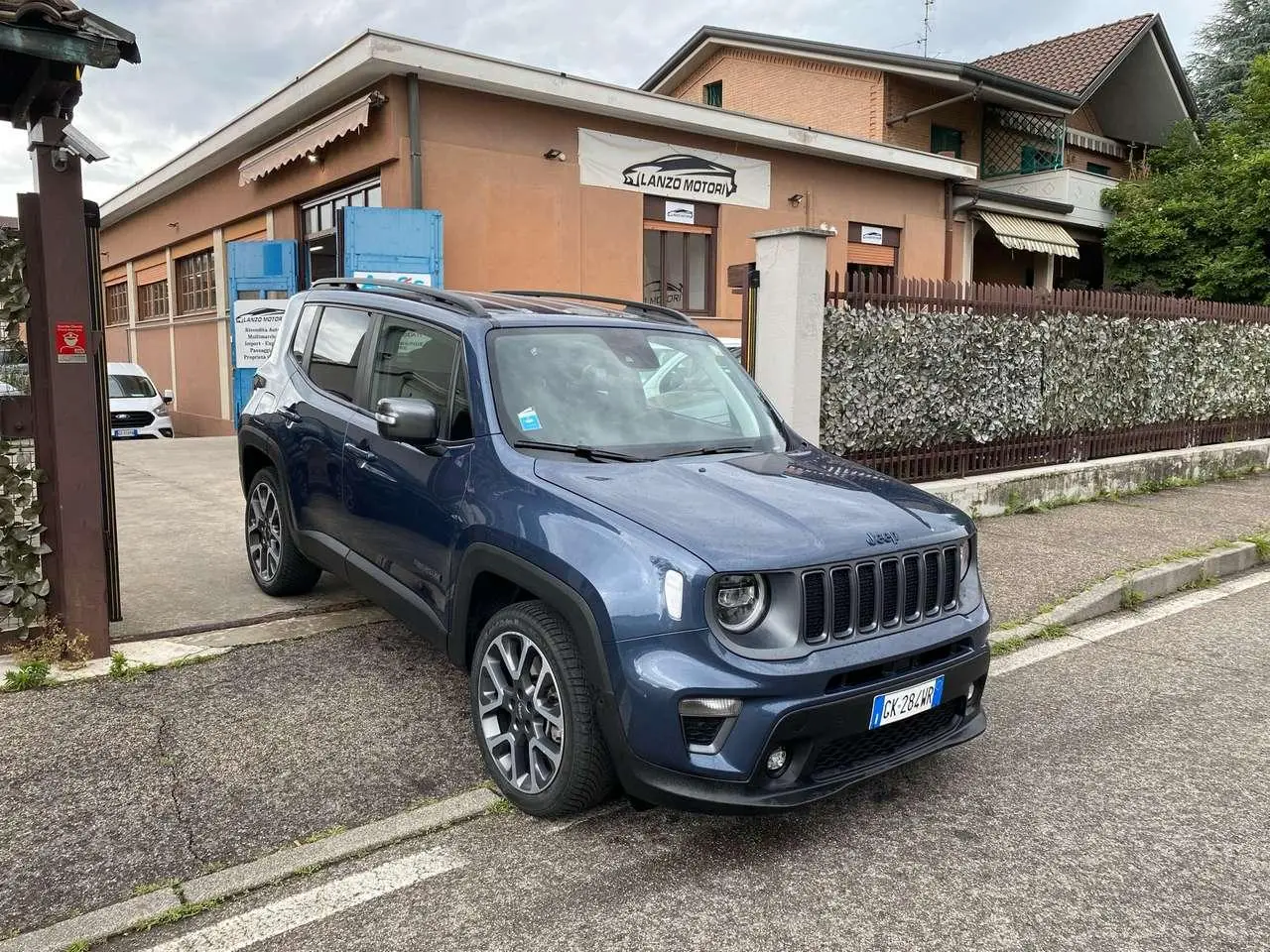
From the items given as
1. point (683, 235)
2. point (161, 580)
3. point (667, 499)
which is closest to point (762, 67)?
point (683, 235)

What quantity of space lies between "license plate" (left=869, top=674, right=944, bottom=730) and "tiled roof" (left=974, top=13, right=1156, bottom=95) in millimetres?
21270

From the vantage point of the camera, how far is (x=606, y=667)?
2.99 metres

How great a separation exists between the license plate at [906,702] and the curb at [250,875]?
1385mm

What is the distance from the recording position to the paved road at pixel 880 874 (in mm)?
2748

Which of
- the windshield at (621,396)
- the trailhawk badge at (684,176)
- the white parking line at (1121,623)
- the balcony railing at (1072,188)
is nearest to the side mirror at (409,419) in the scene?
the windshield at (621,396)

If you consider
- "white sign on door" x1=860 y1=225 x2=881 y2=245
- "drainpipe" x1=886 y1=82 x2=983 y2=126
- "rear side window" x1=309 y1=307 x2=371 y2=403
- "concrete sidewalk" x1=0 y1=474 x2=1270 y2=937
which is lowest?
"concrete sidewalk" x1=0 y1=474 x2=1270 y2=937

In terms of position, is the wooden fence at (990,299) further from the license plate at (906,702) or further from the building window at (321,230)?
the building window at (321,230)

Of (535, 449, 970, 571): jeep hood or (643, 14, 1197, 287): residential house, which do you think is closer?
(535, 449, 970, 571): jeep hood

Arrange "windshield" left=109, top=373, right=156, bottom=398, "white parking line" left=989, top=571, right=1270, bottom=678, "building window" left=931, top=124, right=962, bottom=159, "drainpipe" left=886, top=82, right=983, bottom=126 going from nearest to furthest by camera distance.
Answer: "white parking line" left=989, top=571, right=1270, bottom=678
"windshield" left=109, top=373, right=156, bottom=398
"drainpipe" left=886, top=82, right=983, bottom=126
"building window" left=931, top=124, right=962, bottom=159

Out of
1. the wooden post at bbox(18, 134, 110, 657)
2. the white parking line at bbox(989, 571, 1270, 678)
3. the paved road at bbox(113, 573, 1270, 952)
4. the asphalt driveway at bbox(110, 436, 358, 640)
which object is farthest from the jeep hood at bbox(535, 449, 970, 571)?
the asphalt driveway at bbox(110, 436, 358, 640)

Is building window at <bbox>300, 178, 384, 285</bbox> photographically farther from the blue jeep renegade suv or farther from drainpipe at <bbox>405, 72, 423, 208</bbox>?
the blue jeep renegade suv

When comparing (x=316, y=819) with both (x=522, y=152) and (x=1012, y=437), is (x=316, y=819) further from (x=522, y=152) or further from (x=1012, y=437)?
(x=522, y=152)

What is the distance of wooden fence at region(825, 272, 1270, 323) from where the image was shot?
27.7 ft

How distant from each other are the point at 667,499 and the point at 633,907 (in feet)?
4.14
